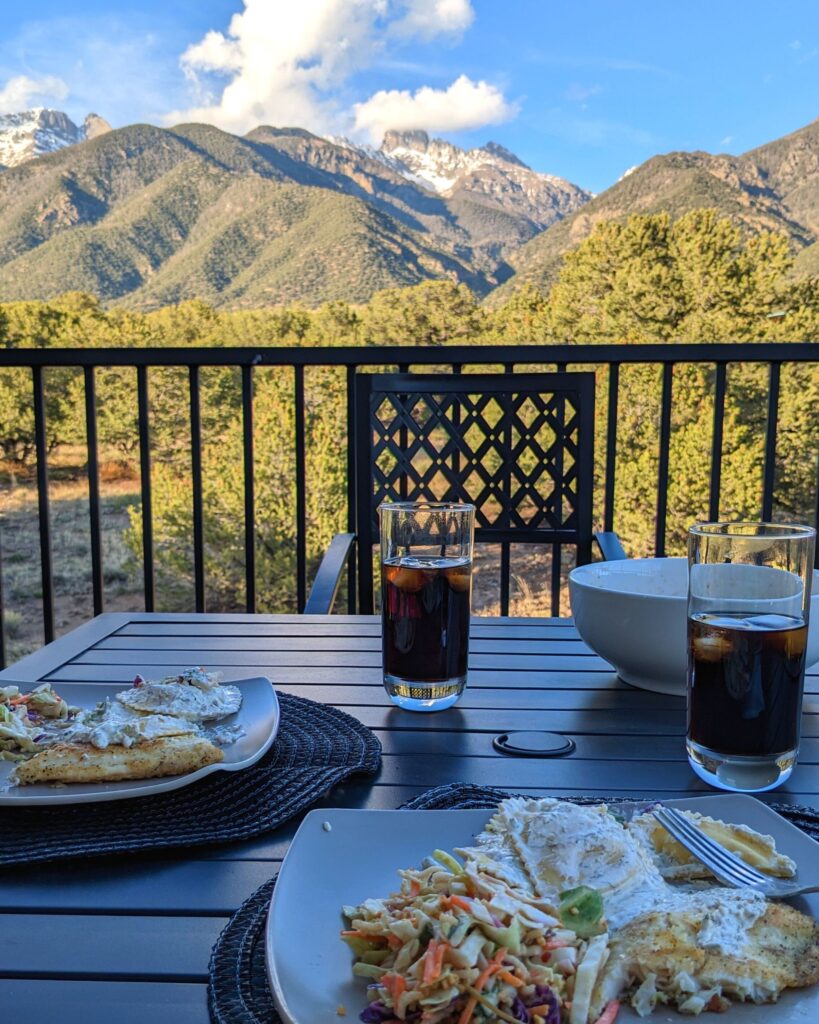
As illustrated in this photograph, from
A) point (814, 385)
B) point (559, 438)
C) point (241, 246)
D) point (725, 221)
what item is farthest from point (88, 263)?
point (559, 438)

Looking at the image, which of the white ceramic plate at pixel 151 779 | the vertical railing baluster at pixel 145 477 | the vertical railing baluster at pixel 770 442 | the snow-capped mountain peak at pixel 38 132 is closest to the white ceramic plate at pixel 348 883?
the white ceramic plate at pixel 151 779

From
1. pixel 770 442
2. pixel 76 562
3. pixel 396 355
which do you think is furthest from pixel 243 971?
pixel 76 562

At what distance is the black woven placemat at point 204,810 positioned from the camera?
0.55m

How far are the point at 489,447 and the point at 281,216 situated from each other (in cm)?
2081

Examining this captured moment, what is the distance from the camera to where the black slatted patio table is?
422mm

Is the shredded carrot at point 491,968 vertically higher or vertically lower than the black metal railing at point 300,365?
lower

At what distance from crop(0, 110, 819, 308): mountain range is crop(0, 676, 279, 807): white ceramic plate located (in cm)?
1393

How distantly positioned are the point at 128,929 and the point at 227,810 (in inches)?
5.8

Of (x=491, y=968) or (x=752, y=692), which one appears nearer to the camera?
(x=491, y=968)

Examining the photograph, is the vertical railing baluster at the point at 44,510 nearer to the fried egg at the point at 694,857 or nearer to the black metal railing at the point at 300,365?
the black metal railing at the point at 300,365

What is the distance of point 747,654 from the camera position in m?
0.64

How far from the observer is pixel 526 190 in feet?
90.5

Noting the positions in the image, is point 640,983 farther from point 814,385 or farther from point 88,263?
point 88,263

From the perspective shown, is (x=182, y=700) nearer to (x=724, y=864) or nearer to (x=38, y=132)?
(x=724, y=864)
